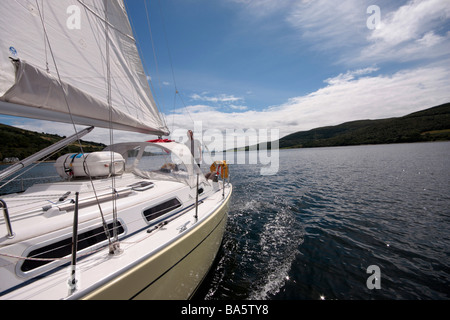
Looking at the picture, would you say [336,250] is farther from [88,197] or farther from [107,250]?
[88,197]

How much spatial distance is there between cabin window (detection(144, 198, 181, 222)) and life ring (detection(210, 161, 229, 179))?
289 cm

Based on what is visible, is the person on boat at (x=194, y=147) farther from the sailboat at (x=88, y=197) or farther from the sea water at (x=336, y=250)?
the sea water at (x=336, y=250)

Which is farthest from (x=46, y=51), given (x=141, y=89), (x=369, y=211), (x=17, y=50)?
(x=369, y=211)

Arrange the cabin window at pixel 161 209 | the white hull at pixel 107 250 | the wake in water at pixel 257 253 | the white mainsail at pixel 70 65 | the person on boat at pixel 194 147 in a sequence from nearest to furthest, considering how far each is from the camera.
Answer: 1. the white hull at pixel 107 250
2. the white mainsail at pixel 70 65
3. the cabin window at pixel 161 209
4. the wake in water at pixel 257 253
5. the person on boat at pixel 194 147

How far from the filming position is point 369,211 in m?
7.85

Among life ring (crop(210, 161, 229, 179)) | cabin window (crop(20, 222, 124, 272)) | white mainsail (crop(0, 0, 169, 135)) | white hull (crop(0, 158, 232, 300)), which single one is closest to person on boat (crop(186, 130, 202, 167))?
white mainsail (crop(0, 0, 169, 135))

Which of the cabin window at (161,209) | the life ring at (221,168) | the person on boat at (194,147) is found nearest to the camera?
the cabin window at (161,209)

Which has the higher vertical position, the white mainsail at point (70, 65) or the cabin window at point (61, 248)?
the white mainsail at point (70, 65)

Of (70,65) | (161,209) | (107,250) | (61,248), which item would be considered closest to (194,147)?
(161,209)

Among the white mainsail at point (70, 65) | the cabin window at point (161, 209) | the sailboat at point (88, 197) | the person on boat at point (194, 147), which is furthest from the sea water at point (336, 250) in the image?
the person on boat at point (194, 147)

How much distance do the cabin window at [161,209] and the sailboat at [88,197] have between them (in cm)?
3

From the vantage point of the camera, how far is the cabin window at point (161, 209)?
145 inches
